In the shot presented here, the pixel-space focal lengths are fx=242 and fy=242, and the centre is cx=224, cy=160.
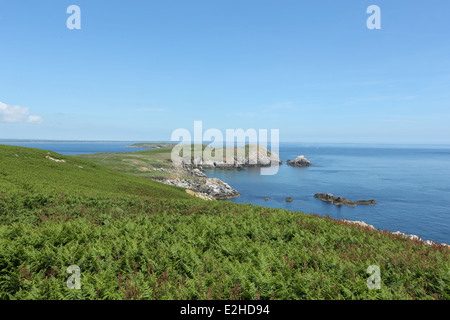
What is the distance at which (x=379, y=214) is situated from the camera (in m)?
49.1

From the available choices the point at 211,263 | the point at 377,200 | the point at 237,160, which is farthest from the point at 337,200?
the point at 237,160

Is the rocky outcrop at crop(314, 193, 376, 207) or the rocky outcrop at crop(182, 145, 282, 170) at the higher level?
the rocky outcrop at crop(182, 145, 282, 170)

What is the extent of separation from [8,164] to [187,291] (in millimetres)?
27960

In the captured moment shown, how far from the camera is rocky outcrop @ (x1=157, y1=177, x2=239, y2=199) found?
61250mm

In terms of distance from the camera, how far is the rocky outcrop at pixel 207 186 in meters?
61.2

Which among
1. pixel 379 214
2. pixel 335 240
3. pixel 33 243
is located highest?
pixel 33 243

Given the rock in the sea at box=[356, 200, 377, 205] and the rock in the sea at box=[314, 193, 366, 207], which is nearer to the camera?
the rock in the sea at box=[314, 193, 366, 207]

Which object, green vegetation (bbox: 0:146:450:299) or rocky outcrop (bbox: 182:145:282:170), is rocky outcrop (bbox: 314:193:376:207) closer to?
green vegetation (bbox: 0:146:450:299)

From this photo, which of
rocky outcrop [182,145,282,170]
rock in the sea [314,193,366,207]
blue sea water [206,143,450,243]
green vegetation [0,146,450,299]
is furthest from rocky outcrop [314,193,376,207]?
rocky outcrop [182,145,282,170]

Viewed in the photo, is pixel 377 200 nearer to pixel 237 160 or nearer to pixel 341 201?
pixel 341 201

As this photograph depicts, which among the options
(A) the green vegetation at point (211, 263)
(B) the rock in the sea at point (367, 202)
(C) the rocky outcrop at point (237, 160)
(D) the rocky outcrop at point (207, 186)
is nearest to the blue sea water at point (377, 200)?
(B) the rock in the sea at point (367, 202)
